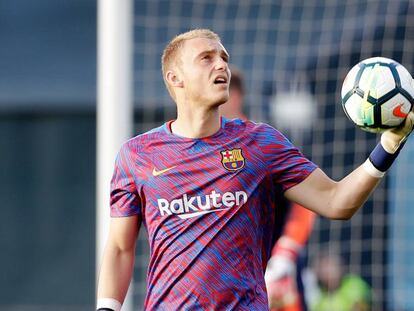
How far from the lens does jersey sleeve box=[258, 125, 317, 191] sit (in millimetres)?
4387

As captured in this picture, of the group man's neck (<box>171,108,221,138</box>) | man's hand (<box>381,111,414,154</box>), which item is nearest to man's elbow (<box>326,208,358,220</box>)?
man's hand (<box>381,111,414,154</box>)

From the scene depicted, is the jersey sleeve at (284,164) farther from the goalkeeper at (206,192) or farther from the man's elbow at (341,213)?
the man's elbow at (341,213)

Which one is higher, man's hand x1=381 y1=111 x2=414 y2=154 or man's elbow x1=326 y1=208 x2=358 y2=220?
man's hand x1=381 y1=111 x2=414 y2=154

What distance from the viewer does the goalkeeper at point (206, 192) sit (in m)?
4.26

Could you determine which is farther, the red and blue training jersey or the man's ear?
the man's ear

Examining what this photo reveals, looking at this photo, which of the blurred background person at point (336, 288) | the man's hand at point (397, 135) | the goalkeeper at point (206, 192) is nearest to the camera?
the man's hand at point (397, 135)

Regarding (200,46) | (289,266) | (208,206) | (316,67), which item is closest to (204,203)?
(208,206)

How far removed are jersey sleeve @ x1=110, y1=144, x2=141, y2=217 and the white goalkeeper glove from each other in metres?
0.91

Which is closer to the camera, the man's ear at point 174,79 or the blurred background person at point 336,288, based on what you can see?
Answer: the man's ear at point 174,79

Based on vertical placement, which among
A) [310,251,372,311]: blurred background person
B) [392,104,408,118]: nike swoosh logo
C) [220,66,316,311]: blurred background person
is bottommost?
[310,251,372,311]: blurred background person

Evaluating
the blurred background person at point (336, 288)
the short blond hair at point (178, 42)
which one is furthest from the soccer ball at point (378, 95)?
the blurred background person at point (336, 288)

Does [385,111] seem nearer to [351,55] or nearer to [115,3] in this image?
[115,3]

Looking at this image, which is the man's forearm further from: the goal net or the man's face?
the goal net

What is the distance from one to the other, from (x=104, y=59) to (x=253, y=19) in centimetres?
413
